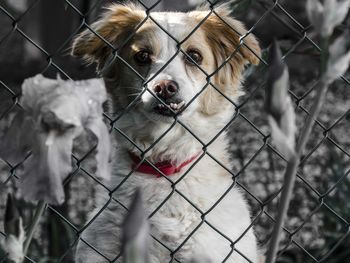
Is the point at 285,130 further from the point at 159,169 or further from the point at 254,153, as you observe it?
the point at 254,153

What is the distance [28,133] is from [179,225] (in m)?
1.72

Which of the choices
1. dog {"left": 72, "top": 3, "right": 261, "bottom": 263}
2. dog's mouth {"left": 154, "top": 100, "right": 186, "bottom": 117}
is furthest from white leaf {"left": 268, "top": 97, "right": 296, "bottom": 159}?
dog's mouth {"left": 154, "top": 100, "right": 186, "bottom": 117}

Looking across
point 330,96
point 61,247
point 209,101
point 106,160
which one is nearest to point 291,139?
point 106,160

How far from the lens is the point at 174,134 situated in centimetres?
323

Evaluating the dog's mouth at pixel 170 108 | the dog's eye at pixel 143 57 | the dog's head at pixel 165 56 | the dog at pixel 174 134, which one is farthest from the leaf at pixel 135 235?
the dog's eye at pixel 143 57

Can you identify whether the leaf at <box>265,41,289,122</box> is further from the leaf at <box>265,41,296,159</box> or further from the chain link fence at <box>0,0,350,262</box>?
the chain link fence at <box>0,0,350,262</box>

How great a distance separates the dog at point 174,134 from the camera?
2.77 meters

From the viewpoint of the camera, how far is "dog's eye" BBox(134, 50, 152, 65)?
124 inches

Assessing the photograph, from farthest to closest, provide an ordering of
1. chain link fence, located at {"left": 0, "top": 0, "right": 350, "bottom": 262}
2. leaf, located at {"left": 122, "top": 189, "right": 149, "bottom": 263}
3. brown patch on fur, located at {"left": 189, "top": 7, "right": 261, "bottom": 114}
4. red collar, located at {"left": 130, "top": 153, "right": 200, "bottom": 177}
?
1. chain link fence, located at {"left": 0, "top": 0, "right": 350, "bottom": 262}
2. brown patch on fur, located at {"left": 189, "top": 7, "right": 261, "bottom": 114}
3. red collar, located at {"left": 130, "top": 153, "right": 200, "bottom": 177}
4. leaf, located at {"left": 122, "top": 189, "right": 149, "bottom": 263}

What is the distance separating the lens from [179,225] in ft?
9.21

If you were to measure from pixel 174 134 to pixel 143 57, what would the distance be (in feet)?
1.19

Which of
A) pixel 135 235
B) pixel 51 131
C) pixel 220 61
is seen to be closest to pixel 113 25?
pixel 220 61

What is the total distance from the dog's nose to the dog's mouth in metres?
0.04

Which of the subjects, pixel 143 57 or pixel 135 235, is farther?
pixel 143 57
